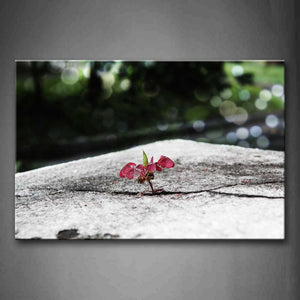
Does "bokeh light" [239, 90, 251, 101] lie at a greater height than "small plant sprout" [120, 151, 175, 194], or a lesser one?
greater

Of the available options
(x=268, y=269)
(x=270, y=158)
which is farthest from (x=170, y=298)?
(x=270, y=158)

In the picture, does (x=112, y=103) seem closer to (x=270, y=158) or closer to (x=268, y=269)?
(x=270, y=158)

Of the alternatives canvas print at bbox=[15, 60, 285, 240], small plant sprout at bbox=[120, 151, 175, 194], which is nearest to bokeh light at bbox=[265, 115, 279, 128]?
canvas print at bbox=[15, 60, 285, 240]

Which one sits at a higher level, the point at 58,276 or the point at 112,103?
the point at 112,103

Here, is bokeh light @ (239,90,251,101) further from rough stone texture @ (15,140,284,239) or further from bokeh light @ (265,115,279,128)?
rough stone texture @ (15,140,284,239)

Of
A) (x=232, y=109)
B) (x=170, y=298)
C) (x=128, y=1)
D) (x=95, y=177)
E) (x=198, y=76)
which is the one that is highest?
(x=128, y=1)

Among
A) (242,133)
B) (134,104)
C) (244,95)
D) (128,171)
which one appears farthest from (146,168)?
(244,95)

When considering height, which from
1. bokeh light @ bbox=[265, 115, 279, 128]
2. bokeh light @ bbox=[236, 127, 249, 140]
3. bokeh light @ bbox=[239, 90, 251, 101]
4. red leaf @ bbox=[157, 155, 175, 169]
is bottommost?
red leaf @ bbox=[157, 155, 175, 169]
